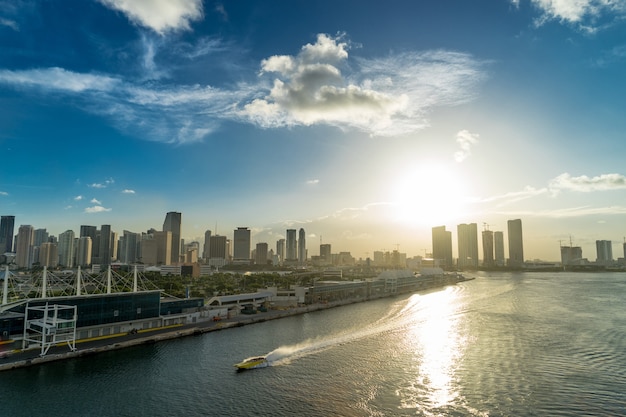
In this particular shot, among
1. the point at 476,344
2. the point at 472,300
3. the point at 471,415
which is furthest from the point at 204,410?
the point at 472,300

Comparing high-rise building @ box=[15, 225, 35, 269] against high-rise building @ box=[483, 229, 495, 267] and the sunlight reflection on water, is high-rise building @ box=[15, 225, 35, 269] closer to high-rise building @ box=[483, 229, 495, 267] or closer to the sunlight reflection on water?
the sunlight reflection on water

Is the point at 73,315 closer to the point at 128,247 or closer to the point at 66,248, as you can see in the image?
the point at 66,248

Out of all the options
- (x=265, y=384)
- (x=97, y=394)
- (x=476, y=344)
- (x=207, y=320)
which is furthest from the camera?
(x=207, y=320)

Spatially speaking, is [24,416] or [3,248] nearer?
[24,416]

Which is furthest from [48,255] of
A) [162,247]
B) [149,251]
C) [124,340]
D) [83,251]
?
[124,340]

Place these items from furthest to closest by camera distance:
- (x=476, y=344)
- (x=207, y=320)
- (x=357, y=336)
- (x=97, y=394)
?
1. (x=207, y=320)
2. (x=357, y=336)
3. (x=476, y=344)
4. (x=97, y=394)

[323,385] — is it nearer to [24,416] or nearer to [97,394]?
[97,394]

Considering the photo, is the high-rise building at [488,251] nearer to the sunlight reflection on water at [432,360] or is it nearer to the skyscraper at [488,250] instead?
the skyscraper at [488,250]

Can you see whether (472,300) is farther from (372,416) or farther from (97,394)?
(97,394)
